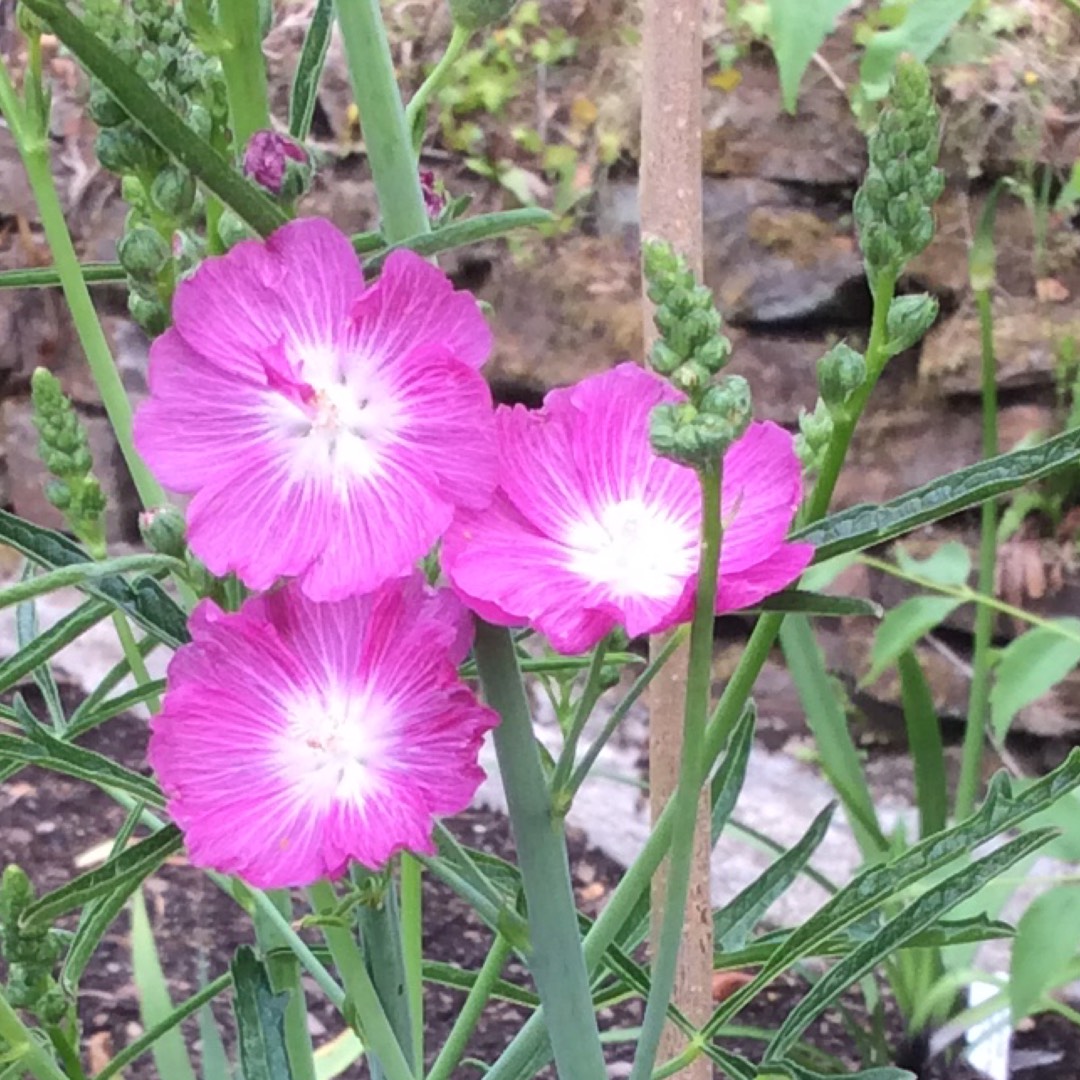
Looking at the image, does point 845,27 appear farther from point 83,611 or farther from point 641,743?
point 83,611

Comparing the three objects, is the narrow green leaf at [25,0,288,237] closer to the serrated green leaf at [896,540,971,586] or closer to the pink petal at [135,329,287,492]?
the pink petal at [135,329,287,492]

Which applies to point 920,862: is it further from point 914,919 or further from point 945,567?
point 945,567

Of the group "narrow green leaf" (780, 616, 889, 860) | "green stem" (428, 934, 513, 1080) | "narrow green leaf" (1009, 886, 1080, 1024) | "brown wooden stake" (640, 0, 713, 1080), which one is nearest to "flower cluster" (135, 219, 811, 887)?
"green stem" (428, 934, 513, 1080)

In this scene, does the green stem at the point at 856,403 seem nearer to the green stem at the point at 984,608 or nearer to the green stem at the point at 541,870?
the green stem at the point at 541,870

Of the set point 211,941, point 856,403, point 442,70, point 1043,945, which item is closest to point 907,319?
point 856,403

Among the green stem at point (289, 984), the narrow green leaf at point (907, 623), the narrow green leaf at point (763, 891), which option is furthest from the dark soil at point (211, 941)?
the green stem at point (289, 984)

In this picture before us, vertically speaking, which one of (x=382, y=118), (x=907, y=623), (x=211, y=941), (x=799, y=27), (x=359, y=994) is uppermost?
(x=211, y=941)
